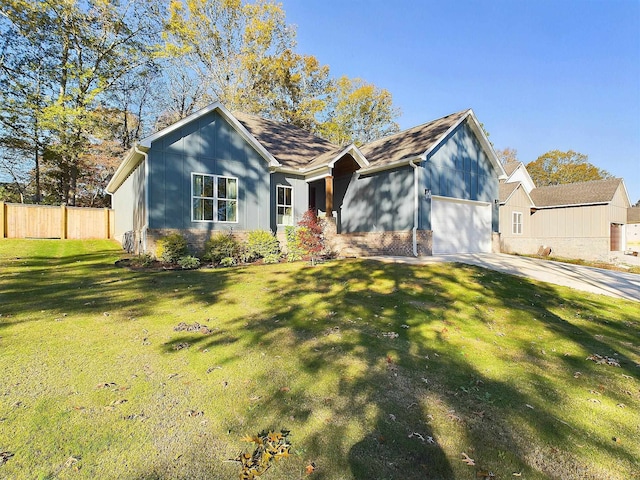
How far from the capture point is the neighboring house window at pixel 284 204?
14516 mm

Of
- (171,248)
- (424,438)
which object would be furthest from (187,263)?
(424,438)

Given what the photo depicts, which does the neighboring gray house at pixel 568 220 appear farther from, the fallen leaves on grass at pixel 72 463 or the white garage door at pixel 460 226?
the fallen leaves on grass at pixel 72 463

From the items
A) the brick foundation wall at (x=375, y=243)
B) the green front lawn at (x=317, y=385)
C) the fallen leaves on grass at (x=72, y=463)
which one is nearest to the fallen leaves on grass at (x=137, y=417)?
the green front lawn at (x=317, y=385)

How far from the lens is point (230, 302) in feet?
21.4

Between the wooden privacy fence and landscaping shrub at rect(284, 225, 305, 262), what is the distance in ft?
43.2

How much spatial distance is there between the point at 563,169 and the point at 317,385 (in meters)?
60.6

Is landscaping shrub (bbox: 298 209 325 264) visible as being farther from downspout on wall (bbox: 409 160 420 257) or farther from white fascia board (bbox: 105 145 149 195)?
white fascia board (bbox: 105 145 149 195)

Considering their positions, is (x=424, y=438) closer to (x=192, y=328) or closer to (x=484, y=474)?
(x=484, y=474)

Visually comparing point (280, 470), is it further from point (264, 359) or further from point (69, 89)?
point (69, 89)

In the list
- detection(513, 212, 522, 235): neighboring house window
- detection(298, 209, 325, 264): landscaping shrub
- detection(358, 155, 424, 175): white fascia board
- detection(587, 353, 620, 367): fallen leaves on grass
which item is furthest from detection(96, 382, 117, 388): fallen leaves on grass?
detection(513, 212, 522, 235): neighboring house window

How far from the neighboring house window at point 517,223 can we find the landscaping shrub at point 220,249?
1843 centimetres

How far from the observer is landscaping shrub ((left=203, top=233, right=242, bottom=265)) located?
11453mm

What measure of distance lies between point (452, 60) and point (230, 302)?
19.6 m

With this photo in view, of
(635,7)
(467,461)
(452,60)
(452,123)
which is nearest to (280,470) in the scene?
(467,461)
